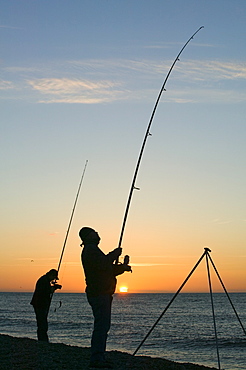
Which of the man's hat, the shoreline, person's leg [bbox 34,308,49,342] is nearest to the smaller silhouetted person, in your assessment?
person's leg [bbox 34,308,49,342]

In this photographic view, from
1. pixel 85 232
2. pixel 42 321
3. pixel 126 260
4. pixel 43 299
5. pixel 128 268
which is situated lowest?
pixel 42 321

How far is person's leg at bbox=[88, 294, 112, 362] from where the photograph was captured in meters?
5.71

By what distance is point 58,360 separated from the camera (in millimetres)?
6684

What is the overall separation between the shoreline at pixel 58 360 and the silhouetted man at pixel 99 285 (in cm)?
39

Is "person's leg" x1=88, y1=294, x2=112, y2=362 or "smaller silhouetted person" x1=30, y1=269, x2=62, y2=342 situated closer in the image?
"person's leg" x1=88, y1=294, x2=112, y2=362

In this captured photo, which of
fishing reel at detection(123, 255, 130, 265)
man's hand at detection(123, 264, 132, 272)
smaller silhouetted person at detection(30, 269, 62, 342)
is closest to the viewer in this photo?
man's hand at detection(123, 264, 132, 272)

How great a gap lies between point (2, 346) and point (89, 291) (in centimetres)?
338

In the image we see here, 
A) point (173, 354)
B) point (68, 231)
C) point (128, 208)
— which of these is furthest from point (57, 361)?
point (173, 354)

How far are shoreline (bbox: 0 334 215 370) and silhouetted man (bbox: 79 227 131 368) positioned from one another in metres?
0.39

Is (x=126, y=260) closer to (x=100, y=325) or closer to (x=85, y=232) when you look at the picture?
(x=85, y=232)

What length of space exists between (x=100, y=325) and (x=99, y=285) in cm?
48

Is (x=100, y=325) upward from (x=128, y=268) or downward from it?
downward

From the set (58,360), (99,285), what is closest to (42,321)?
(58,360)

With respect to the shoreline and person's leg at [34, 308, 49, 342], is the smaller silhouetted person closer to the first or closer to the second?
person's leg at [34, 308, 49, 342]
